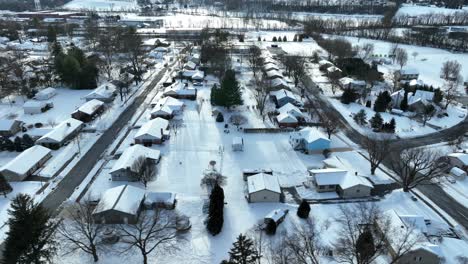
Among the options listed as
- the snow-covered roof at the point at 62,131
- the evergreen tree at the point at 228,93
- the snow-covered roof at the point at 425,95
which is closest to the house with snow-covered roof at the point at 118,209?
the snow-covered roof at the point at 62,131

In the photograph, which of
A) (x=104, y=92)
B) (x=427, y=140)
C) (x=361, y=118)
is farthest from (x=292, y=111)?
(x=104, y=92)

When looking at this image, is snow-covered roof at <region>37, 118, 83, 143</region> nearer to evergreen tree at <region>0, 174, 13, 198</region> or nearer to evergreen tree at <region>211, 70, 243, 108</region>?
evergreen tree at <region>0, 174, 13, 198</region>

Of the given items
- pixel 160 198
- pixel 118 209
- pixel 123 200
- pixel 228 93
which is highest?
pixel 228 93

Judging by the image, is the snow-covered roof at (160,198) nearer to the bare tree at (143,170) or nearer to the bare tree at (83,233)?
the bare tree at (143,170)

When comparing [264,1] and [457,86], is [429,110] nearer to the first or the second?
[457,86]

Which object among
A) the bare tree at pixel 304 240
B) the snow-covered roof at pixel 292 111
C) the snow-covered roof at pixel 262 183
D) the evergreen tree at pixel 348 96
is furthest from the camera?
the evergreen tree at pixel 348 96

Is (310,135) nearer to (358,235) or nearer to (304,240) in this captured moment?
(358,235)
